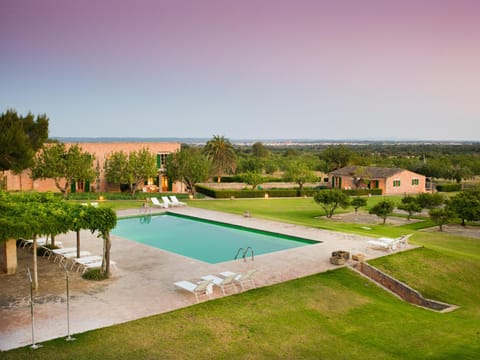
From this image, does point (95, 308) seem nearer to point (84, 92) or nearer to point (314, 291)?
point (314, 291)

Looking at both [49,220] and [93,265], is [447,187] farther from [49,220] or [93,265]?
[49,220]

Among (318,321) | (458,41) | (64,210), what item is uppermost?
(458,41)

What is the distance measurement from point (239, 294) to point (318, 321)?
225cm

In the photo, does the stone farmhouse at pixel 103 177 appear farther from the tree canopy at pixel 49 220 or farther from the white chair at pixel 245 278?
the white chair at pixel 245 278

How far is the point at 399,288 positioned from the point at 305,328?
4.73 metres

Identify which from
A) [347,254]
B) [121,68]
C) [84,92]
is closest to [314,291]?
[347,254]

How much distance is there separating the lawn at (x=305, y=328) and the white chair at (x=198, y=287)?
428 mm

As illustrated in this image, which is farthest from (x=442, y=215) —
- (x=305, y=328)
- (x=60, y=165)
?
(x=60, y=165)

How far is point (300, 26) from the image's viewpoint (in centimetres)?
3988

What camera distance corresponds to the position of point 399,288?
1275 centimetres

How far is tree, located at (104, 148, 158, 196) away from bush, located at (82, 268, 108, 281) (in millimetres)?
21806

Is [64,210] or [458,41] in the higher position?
[458,41]

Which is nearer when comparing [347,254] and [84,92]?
[347,254]

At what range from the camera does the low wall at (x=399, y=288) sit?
12.2m
